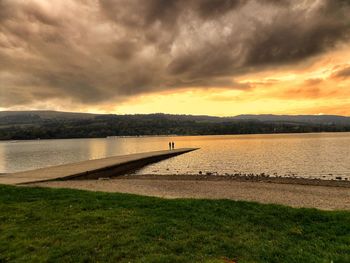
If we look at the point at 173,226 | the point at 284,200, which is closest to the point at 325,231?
the point at 173,226

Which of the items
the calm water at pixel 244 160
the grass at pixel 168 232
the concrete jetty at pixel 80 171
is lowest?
the calm water at pixel 244 160

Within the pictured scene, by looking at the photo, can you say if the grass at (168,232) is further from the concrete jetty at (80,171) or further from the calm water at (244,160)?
the calm water at (244,160)

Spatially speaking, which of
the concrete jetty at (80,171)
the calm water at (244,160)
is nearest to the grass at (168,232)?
the concrete jetty at (80,171)

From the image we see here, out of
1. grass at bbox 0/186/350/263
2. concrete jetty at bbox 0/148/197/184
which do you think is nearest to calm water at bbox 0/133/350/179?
concrete jetty at bbox 0/148/197/184

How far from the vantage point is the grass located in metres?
6.59

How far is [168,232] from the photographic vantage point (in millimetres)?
8062

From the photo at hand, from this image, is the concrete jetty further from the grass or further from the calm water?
the grass

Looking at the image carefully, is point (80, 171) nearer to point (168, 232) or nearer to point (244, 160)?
point (168, 232)

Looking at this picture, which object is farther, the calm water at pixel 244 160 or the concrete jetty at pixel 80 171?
the calm water at pixel 244 160

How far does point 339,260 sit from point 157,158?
48309 millimetres

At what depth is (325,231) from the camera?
27.0ft

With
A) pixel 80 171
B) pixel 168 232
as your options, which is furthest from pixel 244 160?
pixel 168 232

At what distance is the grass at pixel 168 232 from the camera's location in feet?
21.6

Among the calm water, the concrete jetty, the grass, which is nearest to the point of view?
the grass
